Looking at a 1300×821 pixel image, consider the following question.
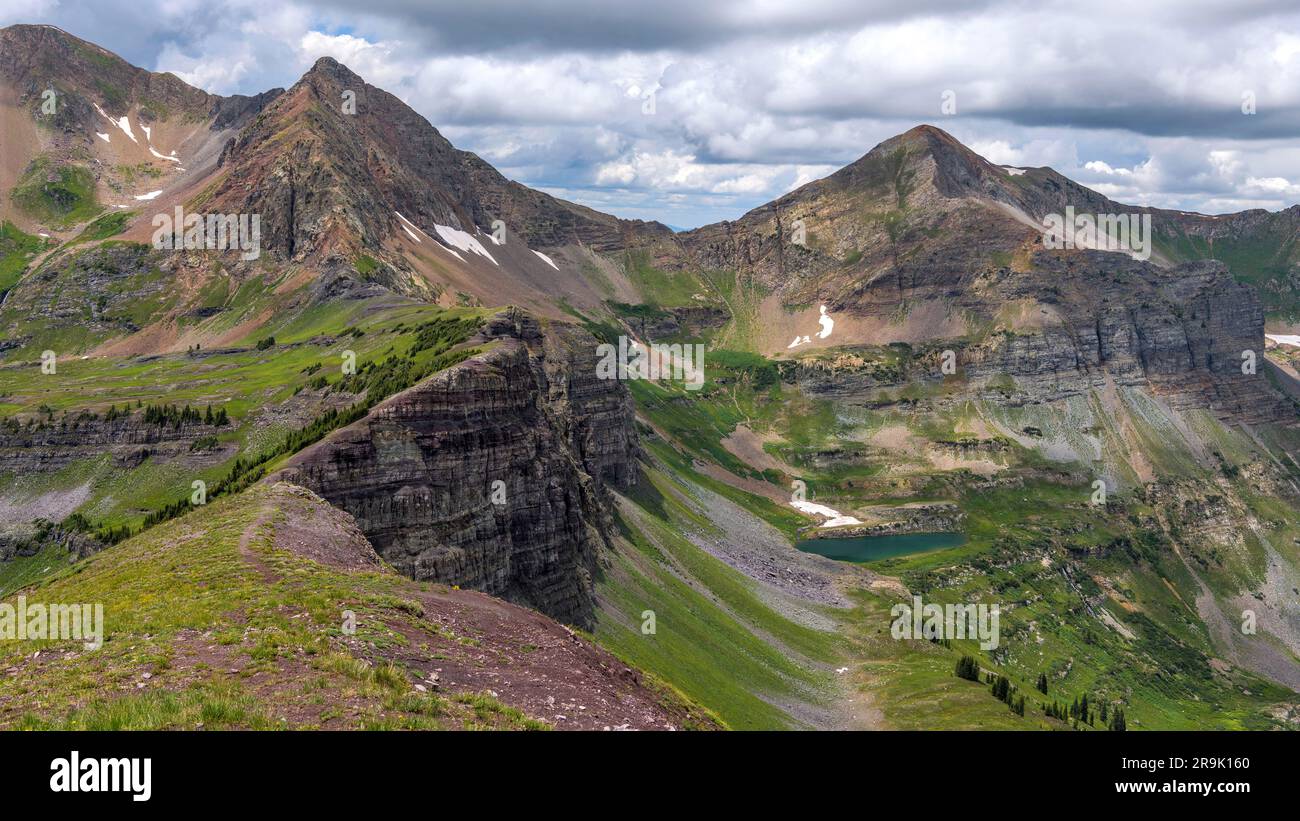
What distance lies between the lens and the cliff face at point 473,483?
79562mm

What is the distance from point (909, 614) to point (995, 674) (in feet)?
98.6

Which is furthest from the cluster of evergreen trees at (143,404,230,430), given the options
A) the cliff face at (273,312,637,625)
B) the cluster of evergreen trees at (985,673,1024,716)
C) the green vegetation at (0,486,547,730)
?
the cluster of evergreen trees at (985,673,1024,716)

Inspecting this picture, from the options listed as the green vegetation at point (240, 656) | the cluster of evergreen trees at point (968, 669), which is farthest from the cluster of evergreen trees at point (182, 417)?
the cluster of evergreen trees at point (968, 669)

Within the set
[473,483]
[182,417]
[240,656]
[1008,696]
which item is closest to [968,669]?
[1008,696]

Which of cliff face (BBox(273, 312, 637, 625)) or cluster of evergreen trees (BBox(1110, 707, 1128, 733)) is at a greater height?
cliff face (BBox(273, 312, 637, 625))

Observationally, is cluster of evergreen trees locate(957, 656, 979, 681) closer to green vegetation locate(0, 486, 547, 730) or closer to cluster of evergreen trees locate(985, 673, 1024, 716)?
cluster of evergreen trees locate(985, 673, 1024, 716)

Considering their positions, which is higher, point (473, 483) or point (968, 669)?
point (473, 483)

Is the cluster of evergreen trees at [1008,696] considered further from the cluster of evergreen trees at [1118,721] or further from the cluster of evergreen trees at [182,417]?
the cluster of evergreen trees at [182,417]

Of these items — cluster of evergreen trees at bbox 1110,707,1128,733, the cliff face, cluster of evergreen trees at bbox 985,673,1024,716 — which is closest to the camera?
the cliff face

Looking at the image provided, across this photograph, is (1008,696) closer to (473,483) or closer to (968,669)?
(968,669)

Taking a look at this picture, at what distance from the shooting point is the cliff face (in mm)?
79562

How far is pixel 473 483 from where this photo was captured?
8906 cm
